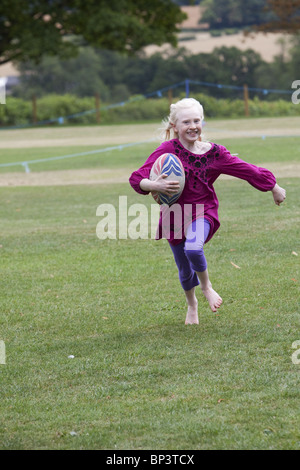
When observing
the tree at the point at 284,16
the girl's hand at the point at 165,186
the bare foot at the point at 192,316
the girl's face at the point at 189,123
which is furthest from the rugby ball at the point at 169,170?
the tree at the point at 284,16

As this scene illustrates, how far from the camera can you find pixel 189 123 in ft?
19.0

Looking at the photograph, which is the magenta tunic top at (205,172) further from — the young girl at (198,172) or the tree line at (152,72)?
the tree line at (152,72)

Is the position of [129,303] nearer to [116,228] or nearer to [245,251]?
[245,251]

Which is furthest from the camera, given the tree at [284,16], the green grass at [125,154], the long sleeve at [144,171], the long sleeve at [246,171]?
the tree at [284,16]

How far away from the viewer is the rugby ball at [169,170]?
5613 mm

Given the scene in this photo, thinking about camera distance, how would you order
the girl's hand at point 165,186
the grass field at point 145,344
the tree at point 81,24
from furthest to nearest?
1. the tree at point 81,24
2. the girl's hand at point 165,186
3. the grass field at point 145,344

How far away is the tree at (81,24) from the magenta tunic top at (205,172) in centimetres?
3159

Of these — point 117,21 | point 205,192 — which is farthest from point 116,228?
point 117,21

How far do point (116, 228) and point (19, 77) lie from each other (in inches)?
2357

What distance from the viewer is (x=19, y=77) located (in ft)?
224

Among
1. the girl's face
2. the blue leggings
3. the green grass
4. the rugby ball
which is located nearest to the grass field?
the blue leggings

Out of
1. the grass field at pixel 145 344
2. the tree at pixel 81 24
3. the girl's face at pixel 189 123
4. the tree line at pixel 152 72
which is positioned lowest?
the grass field at pixel 145 344

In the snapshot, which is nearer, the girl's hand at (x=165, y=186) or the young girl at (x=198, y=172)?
the girl's hand at (x=165, y=186)
